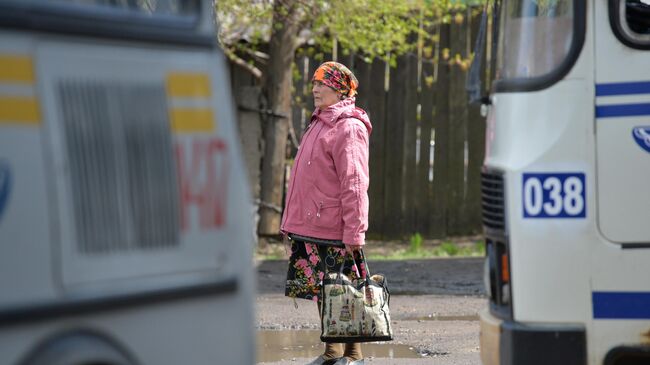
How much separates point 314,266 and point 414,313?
9.18 feet

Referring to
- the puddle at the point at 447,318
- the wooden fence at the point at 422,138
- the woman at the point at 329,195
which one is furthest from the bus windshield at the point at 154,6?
the wooden fence at the point at 422,138

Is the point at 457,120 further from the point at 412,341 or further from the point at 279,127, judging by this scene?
the point at 412,341

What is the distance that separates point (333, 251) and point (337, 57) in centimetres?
736

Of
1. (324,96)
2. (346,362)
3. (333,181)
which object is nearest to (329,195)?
(333,181)

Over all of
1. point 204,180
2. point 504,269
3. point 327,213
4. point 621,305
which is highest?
point 204,180

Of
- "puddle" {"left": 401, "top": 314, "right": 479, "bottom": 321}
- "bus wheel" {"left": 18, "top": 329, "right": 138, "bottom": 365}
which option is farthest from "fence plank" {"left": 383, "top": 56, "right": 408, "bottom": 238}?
"bus wheel" {"left": 18, "top": 329, "right": 138, "bottom": 365}

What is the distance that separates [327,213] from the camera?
7.41m

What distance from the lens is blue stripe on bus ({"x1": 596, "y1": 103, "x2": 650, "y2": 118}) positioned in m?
5.44

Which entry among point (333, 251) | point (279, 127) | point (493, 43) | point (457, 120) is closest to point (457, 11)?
point (457, 120)

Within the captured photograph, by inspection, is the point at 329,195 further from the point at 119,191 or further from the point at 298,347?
the point at 119,191

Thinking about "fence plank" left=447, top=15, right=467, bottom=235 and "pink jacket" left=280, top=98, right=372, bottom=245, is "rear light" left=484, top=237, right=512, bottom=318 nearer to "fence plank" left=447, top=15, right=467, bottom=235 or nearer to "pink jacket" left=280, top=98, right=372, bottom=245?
"pink jacket" left=280, top=98, right=372, bottom=245

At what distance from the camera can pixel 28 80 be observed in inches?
150

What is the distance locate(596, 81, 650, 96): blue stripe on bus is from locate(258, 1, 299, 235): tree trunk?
27.3 feet

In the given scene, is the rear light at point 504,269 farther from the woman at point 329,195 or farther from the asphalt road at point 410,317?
the asphalt road at point 410,317
